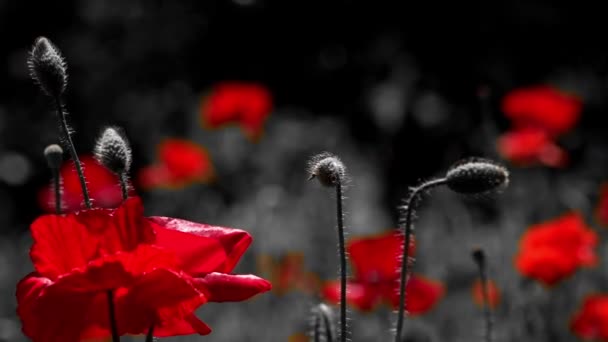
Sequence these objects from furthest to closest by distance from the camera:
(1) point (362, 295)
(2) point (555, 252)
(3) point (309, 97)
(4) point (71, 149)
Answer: (3) point (309, 97) → (2) point (555, 252) → (1) point (362, 295) → (4) point (71, 149)

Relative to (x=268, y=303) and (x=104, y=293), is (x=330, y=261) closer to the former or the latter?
(x=268, y=303)

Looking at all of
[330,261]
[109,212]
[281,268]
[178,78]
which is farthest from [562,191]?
[109,212]

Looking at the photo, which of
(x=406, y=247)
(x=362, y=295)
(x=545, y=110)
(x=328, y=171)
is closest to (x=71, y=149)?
(x=328, y=171)

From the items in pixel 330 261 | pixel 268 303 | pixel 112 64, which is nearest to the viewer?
pixel 268 303

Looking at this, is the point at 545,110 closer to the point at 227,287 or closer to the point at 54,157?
the point at 54,157

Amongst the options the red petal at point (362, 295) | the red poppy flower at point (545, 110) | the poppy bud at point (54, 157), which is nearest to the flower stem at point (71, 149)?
the poppy bud at point (54, 157)

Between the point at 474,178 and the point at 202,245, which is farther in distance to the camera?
the point at 474,178

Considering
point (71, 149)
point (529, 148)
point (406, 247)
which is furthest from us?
point (529, 148)

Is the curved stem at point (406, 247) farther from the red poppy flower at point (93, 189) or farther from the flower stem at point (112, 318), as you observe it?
the red poppy flower at point (93, 189)
